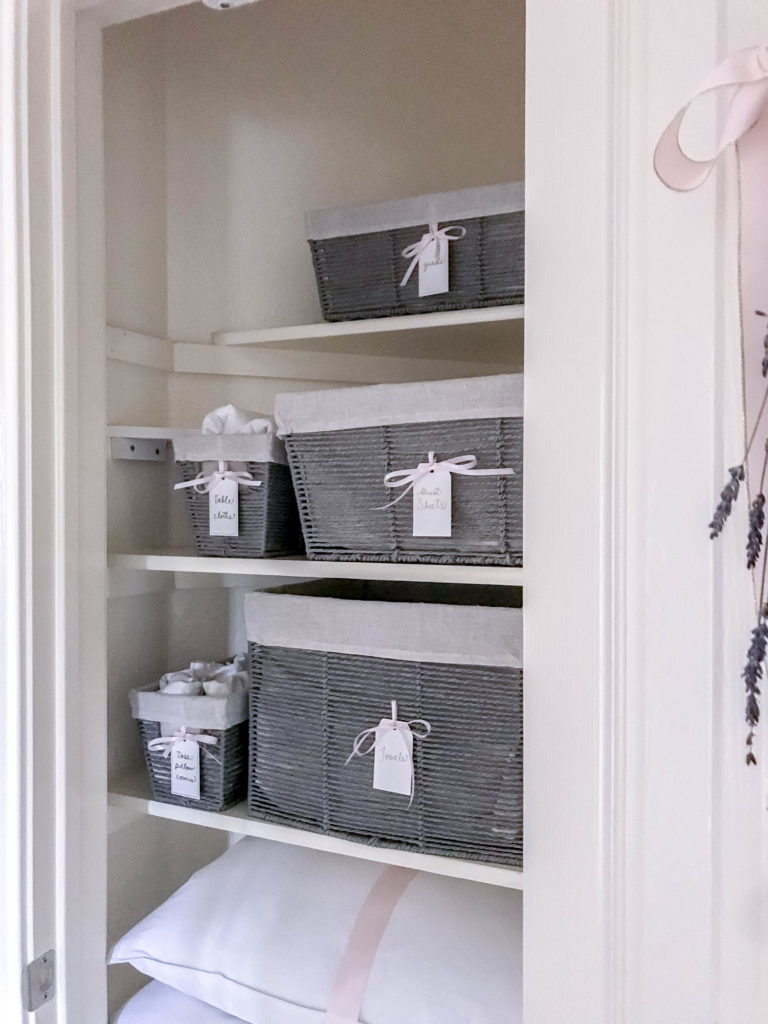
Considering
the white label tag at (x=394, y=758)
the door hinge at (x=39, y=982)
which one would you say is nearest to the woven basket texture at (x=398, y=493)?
the white label tag at (x=394, y=758)

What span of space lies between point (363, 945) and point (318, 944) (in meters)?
0.07

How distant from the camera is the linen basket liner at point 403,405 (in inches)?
39.0

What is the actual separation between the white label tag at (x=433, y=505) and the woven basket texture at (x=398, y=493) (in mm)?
13

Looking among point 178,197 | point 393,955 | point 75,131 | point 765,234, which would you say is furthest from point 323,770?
point 178,197

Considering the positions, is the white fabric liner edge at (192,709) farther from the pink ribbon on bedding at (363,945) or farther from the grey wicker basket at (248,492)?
the pink ribbon on bedding at (363,945)

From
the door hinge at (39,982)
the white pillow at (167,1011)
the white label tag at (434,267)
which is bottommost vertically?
the white pillow at (167,1011)

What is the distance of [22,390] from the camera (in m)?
1.08

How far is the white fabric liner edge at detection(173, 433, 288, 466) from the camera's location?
1.18m

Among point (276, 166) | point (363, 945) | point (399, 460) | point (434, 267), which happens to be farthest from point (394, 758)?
point (276, 166)

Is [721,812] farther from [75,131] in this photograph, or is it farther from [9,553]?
[75,131]

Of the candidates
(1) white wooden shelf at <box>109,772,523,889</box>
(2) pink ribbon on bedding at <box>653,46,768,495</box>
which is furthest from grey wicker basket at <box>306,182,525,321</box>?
(1) white wooden shelf at <box>109,772,523,889</box>

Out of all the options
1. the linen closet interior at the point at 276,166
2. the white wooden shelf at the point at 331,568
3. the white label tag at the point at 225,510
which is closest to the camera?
the white wooden shelf at the point at 331,568

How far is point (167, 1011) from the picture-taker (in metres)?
1.23

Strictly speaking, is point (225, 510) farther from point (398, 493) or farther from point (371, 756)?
point (371, 756)
